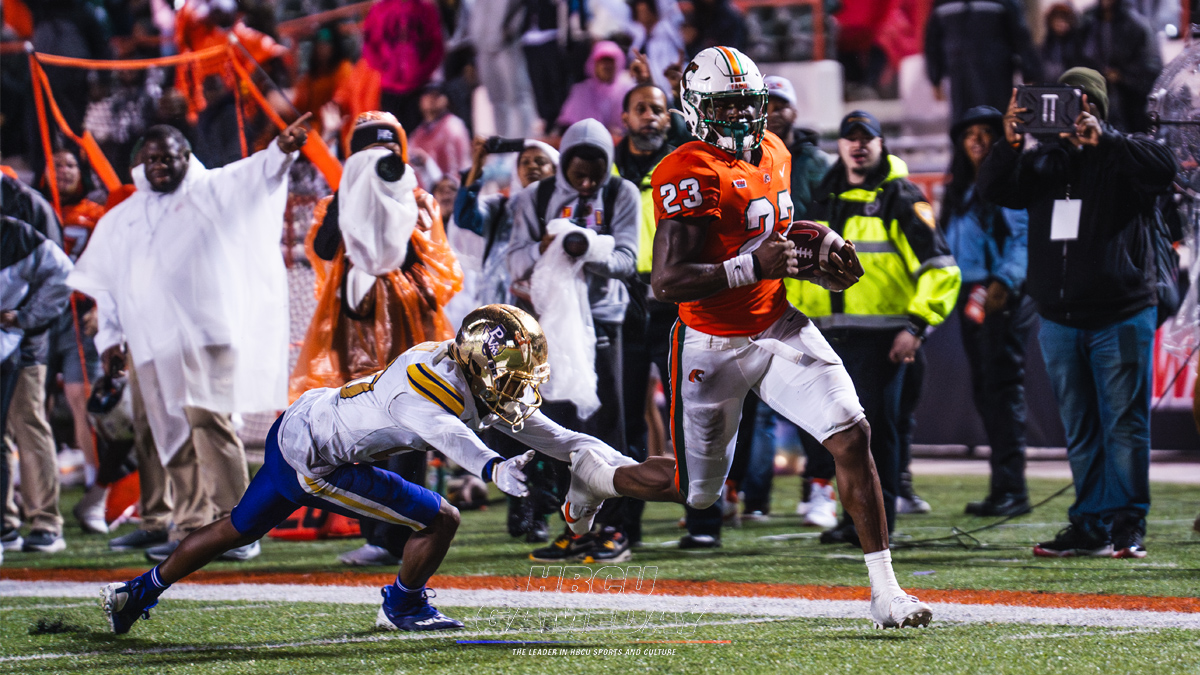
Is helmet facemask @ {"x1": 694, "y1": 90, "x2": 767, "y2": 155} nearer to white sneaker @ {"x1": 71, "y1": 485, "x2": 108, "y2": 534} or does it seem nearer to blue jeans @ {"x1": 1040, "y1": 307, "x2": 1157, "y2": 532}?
blue jeans @ {"x1": 1040, "y1": 307, "x2": 1157, "y2": 532}

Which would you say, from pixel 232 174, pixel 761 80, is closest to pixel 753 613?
pixel 761 80

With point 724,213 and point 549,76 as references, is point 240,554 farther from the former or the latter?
point 549,76

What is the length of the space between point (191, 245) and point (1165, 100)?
4.56 metres

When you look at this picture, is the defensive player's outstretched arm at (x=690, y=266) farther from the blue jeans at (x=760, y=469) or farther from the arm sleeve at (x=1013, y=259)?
the arm sleeve at (x=1013, y=259)

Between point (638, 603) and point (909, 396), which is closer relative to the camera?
point (638, 603)

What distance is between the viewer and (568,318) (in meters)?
6.27

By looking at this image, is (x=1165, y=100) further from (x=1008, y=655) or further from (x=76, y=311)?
(x=76, y=311)

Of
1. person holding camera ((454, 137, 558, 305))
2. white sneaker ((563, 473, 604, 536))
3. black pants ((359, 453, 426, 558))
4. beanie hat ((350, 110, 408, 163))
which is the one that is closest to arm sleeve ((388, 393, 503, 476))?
white sneaker ((563, 473, 604, 536))

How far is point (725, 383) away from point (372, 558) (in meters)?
2.47

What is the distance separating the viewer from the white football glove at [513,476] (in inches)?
149

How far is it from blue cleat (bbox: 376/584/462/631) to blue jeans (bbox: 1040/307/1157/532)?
294cm

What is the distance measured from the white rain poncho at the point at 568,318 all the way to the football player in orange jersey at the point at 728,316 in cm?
159

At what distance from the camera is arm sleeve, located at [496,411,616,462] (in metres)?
4.37

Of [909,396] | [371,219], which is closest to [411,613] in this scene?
[371,219]
